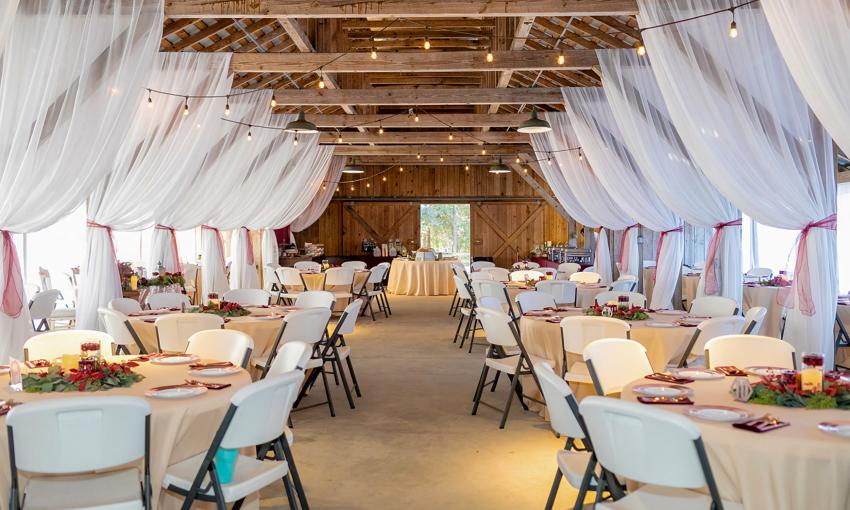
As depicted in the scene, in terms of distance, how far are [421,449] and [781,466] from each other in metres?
2.95

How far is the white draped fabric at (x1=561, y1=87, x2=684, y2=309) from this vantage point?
30.3 feet

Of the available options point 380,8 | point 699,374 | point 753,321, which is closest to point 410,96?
point 380,8

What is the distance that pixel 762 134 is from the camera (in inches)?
228

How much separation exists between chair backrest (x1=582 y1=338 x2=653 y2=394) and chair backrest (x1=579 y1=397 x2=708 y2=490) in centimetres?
132

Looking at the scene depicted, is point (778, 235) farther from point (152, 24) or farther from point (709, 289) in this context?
point (152, 24)

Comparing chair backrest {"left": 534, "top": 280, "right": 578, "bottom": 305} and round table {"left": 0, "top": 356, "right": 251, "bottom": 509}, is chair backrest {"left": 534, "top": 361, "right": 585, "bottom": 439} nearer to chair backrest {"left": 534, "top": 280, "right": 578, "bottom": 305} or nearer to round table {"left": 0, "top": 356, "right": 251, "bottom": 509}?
round table {"left": 0, "top": 356, "right": 251, "bottom": 509}

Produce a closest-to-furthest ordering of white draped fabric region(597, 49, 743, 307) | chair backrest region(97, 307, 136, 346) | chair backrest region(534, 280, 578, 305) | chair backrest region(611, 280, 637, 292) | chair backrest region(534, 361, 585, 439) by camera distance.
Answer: chair backrest region(534, 361, 585, 439)
chair backrest region(97, 307, 136, 346)
white draped fabric region(597, 49, 743, 307)
chair backrest region(534, 280, 578, 305)
chair backrest region(611, 280, 637, 292)


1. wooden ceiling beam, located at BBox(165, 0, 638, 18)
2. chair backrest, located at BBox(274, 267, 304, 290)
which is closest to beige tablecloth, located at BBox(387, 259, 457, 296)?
chair backrest, located at BBox(274, 267, 304, 290)

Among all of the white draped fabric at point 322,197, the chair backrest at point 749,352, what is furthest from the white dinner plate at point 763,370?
the white draped fabric at point 322,197

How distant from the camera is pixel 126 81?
596cm

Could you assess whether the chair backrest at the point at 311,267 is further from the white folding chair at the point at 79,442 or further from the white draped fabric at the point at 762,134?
the white folding chair at the point at 79,442

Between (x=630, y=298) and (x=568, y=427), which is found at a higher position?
(x=630, y=298)

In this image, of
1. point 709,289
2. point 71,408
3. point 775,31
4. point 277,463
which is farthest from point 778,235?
point 71,408

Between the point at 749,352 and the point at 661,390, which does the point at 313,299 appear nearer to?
the point at 749,352
